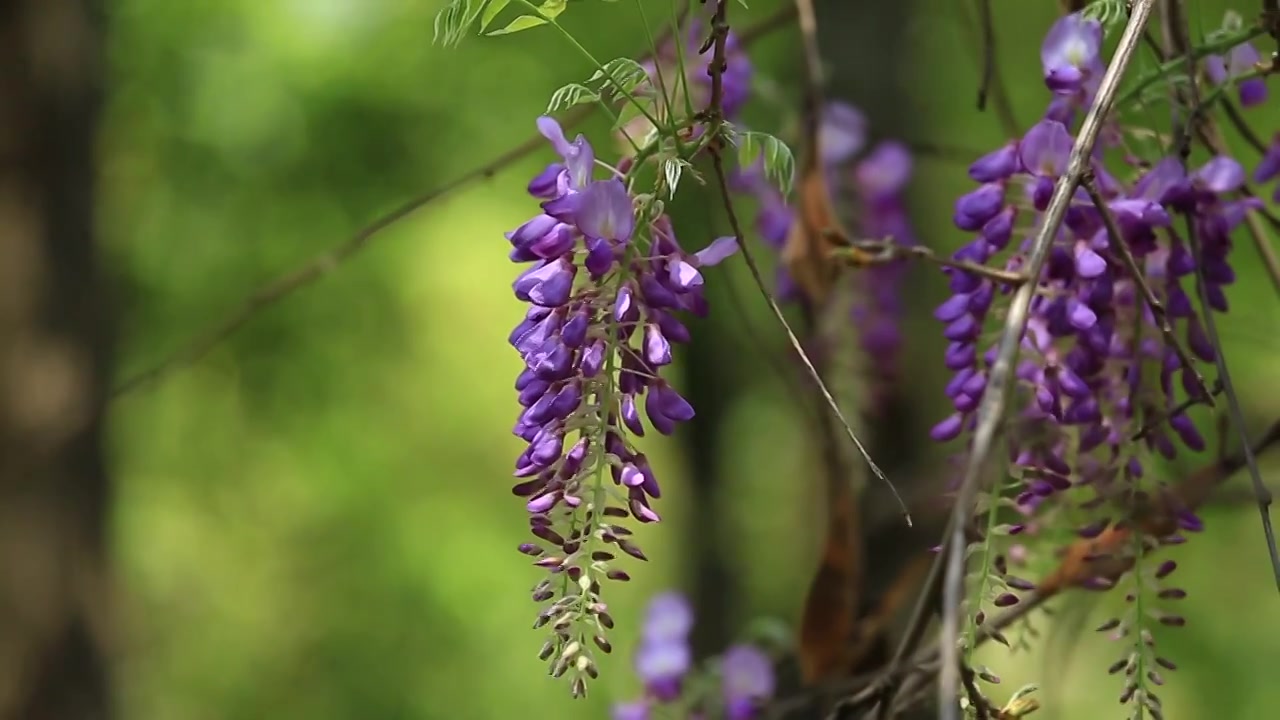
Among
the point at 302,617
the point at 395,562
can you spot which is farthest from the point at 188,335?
the point at 302,617

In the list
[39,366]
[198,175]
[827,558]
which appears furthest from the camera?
[198,175]

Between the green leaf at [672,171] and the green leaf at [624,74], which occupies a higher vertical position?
the green leaf at [624,74]

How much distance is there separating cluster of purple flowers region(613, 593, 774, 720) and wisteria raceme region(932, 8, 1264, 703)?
753 mm

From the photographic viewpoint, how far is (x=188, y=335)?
6047 millimetres

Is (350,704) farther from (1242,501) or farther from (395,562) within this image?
(1242,501)

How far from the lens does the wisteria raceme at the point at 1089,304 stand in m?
0.91

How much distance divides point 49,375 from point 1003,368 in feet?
10.6

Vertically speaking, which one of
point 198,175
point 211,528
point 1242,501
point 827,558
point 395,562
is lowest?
point 1242,501

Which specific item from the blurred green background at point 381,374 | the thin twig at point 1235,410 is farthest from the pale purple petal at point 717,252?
the blurred green background at point 381,374

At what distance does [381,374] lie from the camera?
25.9 feet

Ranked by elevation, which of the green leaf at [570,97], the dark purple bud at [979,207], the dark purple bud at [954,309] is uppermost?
the green leaf at [570,97]

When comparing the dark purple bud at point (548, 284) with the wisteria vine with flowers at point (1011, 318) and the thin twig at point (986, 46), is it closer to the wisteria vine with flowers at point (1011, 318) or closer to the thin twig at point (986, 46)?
the wisteria vine with flowers at point (1011, 318)

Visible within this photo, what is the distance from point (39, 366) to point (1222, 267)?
9.99ft

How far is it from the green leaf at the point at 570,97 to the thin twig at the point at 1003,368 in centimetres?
29
